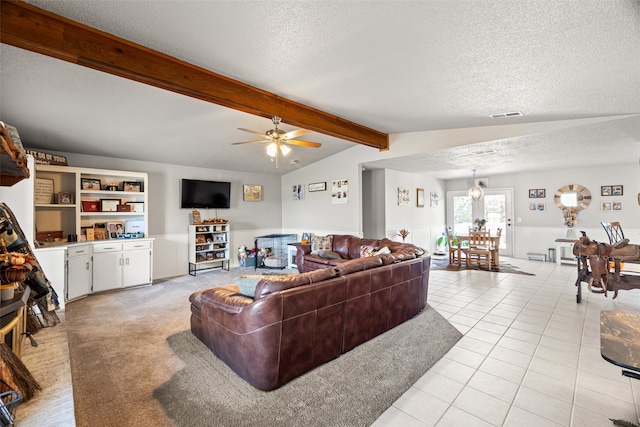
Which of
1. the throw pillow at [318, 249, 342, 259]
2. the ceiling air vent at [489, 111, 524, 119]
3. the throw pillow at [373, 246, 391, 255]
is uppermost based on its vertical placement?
the ceiling air vent at [489, 111, 524, 119]

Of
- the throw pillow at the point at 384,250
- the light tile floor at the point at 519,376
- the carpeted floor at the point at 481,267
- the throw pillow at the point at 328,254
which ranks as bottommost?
the light tile floor at the point at 519,376

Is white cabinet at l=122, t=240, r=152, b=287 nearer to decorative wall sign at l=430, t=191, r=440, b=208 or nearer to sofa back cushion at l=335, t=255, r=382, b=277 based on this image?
sofa back cushion at l=335, t=255, r=382, b=277

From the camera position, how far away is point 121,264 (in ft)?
16.4

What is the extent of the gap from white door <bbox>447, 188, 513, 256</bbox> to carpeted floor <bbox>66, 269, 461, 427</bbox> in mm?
6266

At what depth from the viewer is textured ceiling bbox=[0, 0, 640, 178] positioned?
191 centimetres

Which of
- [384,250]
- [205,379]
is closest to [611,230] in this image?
[384,250]

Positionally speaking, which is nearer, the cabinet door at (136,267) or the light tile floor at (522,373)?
the light tile floor at (522,373)

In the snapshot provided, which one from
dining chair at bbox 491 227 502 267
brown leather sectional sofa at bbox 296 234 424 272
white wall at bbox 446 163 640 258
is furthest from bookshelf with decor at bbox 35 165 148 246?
white wall at bbox 446 163 640 258

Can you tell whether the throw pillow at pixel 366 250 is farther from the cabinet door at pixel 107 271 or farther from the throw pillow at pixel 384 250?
the cabinet door at pixel 107 271

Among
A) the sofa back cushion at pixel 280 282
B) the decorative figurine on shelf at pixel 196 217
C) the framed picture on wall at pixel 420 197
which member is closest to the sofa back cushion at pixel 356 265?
the sofa back cushion at pixel 280 282

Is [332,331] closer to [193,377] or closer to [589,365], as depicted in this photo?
[193,377]

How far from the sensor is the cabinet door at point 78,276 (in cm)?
428

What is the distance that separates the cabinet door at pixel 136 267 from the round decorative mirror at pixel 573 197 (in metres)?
9.85

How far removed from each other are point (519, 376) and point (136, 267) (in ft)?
19.0
